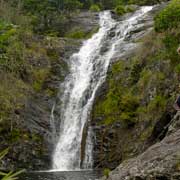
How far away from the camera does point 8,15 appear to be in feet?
141

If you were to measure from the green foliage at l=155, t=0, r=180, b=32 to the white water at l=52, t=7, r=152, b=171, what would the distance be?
19.2 ft

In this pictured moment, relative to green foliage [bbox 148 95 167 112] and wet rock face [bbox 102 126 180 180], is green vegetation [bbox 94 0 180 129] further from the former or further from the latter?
wet rock face [bbox 102 126 180 180]

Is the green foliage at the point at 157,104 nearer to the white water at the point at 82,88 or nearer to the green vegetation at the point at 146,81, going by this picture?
the green vegetation at the point at 146,81

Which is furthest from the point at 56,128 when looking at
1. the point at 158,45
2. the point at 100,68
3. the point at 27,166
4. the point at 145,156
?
the point at 145,156

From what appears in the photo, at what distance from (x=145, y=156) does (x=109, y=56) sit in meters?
21.3

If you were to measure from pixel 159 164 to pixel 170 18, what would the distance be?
18227 millimetres

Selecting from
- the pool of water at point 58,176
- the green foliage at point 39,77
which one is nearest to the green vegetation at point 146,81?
the pool of water at point 58,176

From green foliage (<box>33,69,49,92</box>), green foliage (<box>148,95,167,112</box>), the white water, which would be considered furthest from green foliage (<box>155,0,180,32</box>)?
green foliage (<box>33,69,49,92</box>)

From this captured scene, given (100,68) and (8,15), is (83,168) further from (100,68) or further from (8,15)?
(8,15)

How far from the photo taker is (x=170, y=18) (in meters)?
27.3

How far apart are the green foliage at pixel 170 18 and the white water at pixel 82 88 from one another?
5843mm

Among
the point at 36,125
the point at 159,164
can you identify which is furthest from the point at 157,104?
the point at 159,164

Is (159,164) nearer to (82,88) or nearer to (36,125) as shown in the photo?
(36,125)

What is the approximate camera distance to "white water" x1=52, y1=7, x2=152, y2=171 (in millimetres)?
27016
